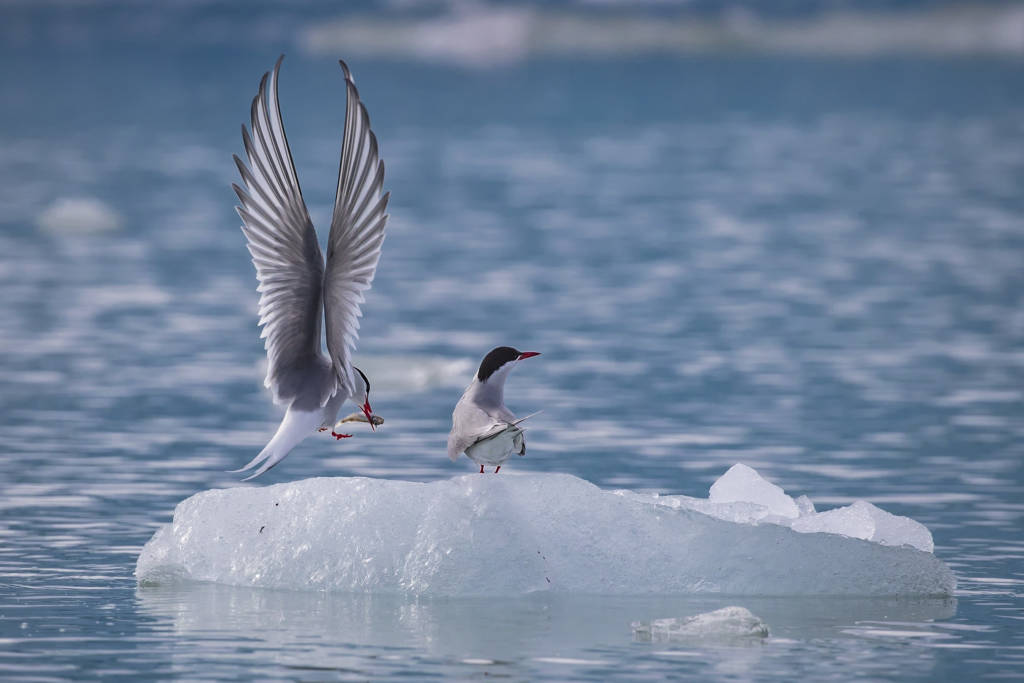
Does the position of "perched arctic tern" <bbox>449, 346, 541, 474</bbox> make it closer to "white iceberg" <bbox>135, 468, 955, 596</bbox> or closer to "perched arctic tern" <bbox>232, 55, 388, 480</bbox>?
"perched arctic tern" <bbox>232, 55, 388, 480</bbox>

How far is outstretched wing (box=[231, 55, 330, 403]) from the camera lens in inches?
341

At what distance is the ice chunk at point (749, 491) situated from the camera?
31.6ft

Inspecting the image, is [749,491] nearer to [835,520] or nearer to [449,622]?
[835,520]

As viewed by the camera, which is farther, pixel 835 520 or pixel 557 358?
pixel 557 358

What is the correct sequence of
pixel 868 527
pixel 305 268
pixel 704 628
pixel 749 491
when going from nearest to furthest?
pixel 704 628 → pixel 305 268 → pixel 868 527 → pixel 749 491

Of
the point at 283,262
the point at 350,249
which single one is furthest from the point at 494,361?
the point at 283,262

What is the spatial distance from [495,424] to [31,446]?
578 cm

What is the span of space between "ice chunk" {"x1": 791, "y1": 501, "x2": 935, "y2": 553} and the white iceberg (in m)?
0.02

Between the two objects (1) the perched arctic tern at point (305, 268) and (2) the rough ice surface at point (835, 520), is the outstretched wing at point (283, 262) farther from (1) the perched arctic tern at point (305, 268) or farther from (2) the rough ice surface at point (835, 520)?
(2) the rough ice surface at point (835, 520)

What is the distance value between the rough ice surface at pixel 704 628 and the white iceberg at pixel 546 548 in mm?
838

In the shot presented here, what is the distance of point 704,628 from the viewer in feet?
27.1

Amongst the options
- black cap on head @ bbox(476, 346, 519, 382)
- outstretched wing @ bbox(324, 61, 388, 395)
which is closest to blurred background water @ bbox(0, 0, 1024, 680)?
black cap on head @ bbox(476, 346, 519, 382)

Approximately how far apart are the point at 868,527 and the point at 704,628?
1376 mm

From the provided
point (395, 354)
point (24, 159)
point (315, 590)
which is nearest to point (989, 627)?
point (315, 590)
